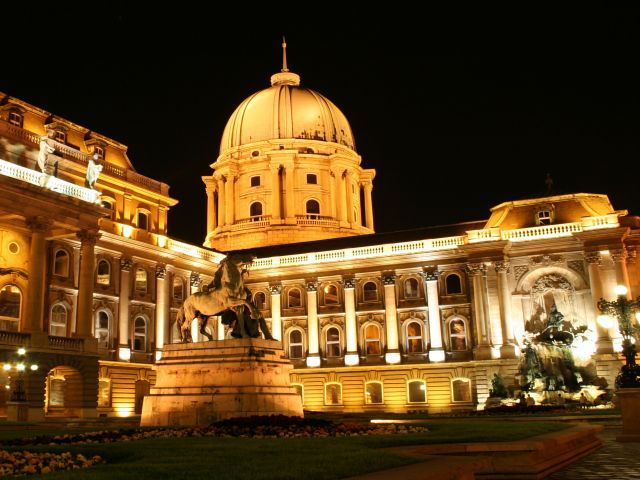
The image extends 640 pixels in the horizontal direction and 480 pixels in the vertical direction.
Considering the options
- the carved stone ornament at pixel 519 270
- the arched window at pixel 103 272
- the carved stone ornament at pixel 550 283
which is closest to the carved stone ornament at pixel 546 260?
the carved stone ornament at pixel 519 270

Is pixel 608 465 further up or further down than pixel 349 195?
further down

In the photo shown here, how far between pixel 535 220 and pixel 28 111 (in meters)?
39.8

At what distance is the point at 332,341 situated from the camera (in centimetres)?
6419

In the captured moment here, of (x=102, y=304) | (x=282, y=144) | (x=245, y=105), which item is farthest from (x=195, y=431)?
(x=245, y=105)

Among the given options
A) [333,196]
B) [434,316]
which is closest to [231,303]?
[434,316]

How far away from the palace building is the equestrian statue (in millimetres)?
16984

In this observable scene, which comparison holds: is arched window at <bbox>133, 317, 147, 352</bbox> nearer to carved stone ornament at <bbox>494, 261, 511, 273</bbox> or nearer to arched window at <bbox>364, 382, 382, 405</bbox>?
arched window at <bbox>364, 382, 382, 405</bbox>

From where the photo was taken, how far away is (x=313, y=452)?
13617 millimetres

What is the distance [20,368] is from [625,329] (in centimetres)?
2970

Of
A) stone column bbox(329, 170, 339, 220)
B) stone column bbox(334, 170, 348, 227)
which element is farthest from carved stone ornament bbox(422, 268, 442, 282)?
stone column bbox(329, 170, 339, 220)

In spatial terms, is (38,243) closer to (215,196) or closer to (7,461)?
(7,461)

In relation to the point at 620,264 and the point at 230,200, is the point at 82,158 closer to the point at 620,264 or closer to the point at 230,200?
the point at 230,200

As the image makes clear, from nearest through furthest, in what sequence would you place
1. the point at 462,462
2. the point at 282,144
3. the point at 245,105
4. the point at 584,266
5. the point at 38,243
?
the point at 462,462, the point at 38,243, the point at 584,266, the point at 282,144, the point at 245,105

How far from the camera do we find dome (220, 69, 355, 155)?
84500 mm
